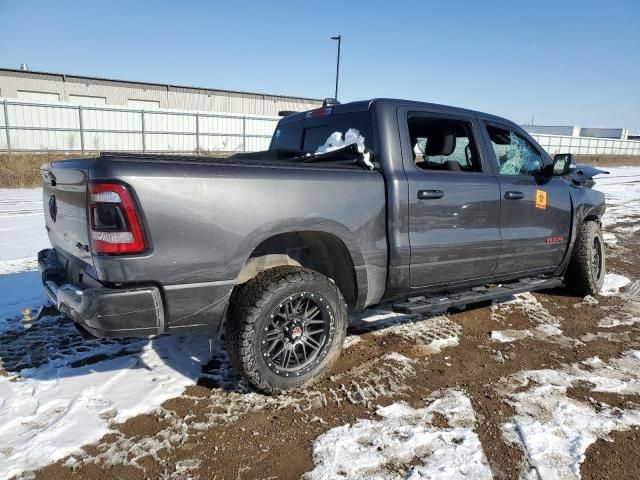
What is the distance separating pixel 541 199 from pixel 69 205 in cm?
379

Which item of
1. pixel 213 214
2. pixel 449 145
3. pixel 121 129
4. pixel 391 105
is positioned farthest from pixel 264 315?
pixel 121 129

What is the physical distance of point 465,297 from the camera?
3.75 m

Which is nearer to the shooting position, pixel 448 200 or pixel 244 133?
pixel 448 200

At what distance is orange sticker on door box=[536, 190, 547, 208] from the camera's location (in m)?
4.18

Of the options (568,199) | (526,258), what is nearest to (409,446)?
(526,258)

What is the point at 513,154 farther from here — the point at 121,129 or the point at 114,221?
the point at 121,129

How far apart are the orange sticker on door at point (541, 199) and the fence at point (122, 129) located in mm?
18786

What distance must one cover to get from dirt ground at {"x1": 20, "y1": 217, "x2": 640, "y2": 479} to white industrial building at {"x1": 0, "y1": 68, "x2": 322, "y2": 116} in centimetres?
2098

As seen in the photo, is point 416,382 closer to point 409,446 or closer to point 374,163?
point 409,446

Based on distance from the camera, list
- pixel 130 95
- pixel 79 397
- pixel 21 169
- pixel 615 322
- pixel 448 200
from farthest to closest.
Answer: pixel 130 95 → pixel 21 169 → pixel 615 322 → pixel 448 200 → pixel 79 397

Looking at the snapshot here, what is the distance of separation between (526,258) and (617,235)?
18.7ft

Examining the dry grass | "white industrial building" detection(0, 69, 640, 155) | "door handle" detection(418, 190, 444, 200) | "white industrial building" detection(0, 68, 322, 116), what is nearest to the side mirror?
"door handle" detection(418, 190, 444, 200)

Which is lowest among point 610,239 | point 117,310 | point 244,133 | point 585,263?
point 610,239

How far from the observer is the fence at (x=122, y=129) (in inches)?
696
